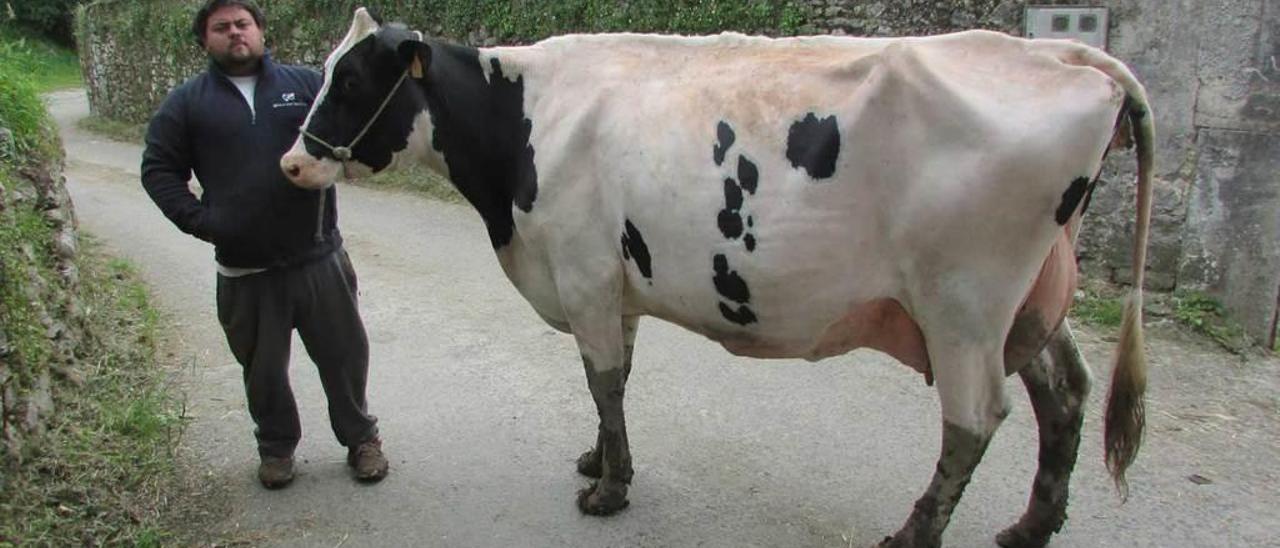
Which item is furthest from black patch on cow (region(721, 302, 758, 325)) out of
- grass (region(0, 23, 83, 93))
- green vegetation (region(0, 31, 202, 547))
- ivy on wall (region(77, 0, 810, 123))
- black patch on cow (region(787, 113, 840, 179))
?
grass (region(0, 23, 83, 93))

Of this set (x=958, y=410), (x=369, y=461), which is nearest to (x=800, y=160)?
(x=958, y=410)

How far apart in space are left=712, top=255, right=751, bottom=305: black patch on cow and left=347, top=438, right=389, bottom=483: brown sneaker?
180 centimetres

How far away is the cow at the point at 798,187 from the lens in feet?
8.91

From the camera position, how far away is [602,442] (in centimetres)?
393

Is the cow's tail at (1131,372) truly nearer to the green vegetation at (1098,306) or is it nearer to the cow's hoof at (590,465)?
the cow's hoof at (590,465)

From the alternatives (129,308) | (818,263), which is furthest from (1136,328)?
(129,308)

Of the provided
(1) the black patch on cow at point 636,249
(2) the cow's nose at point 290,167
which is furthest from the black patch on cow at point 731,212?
(2) the cow's nose at point 290,167

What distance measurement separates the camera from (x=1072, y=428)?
11.0 feet

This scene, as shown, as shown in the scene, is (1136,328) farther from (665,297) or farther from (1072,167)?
(665,297)

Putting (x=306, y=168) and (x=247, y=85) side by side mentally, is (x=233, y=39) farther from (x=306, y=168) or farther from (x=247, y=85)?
(x=306, y=168)

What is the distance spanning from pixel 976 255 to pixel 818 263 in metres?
0.45

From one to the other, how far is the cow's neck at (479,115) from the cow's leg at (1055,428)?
1.93 metres

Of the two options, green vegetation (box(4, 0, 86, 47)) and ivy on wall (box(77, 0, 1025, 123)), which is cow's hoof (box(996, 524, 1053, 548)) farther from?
green vegetation (box(4, 0, 86, 47))

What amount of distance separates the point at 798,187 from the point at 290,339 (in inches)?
89.7
